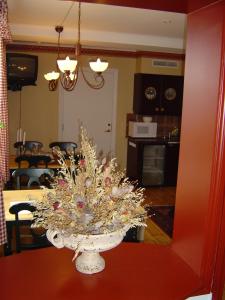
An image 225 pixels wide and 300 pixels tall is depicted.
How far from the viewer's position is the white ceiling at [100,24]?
3689mm

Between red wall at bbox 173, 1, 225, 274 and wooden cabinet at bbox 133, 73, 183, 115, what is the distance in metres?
4.47

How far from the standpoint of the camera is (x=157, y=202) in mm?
5277

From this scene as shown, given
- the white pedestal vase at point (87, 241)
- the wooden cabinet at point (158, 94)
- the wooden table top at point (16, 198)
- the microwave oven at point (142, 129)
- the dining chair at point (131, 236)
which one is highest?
the wooden cabinet at point (158, 94)

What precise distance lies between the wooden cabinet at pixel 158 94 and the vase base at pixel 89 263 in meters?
4.79

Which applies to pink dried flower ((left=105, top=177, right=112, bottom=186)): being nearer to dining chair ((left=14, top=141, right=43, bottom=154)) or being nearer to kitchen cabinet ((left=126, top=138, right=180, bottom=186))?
dining chair ((left=14, top=141, right=43, bottom=154))

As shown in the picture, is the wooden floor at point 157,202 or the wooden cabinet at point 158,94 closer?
the wooden floor at point 157,202

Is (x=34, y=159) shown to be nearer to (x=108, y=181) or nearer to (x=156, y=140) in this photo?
(x=156, y=140)

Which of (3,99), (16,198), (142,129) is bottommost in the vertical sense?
(16,198)

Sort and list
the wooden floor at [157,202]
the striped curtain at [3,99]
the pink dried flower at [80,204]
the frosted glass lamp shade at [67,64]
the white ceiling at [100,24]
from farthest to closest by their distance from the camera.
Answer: the wooden floor at [157,202]
the white ceiling at [100,24]
the frosted glass lamp shade at [67,64]
the striped curtain at [3,99]
the pink dried flower at [80,204]

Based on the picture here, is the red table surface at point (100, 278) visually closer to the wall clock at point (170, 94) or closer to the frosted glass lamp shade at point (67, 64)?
the frosted glass lamp shade at point (67, 64)

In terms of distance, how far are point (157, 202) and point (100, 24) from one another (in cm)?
278

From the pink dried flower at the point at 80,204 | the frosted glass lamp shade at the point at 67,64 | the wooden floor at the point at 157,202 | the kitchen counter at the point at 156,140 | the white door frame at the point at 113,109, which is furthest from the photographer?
the white door frame at the point at 113,109

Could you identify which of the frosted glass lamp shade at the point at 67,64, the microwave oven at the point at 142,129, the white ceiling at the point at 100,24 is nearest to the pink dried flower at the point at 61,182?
the frosted glass lamp shade at the point at 67,64

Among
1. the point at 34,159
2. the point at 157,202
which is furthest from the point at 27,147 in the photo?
the point at 157,202
